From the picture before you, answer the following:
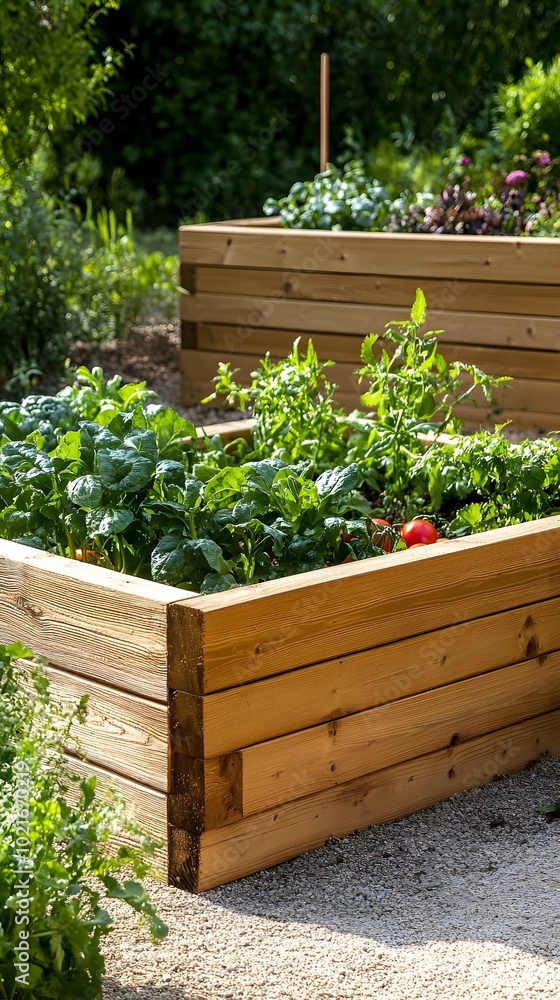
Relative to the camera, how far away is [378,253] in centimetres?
518

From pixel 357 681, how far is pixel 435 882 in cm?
39

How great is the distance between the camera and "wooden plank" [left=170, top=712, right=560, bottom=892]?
7.18 ft

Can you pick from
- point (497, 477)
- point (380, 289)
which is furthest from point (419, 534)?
point (380, 289)

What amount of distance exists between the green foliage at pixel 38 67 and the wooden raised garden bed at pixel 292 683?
379cm

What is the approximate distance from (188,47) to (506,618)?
10.6 meters

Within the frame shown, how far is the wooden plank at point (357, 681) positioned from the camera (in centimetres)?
212

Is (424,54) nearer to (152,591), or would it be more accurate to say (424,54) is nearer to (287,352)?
(287,352)

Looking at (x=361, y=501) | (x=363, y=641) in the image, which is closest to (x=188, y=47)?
(x=361, y=501)

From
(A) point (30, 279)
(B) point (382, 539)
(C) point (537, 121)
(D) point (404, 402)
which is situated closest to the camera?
(B) point (382, 539)

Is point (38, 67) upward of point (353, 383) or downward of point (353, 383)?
upward

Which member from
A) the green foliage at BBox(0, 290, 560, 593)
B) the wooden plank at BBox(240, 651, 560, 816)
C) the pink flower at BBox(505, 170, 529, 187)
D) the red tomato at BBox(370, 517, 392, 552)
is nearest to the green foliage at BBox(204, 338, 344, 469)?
the green foliage at BBox(0, 290, 560, 593)

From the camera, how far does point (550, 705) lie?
2.77 metres

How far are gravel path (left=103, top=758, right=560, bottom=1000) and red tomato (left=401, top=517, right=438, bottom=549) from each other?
68cm

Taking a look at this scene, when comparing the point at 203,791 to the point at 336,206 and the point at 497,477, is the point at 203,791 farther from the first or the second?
the point at 336,206
